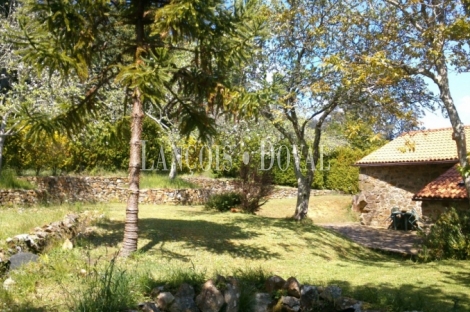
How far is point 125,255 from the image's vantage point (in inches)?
344

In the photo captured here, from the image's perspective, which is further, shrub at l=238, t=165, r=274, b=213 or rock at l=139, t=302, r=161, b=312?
shrub at l=238, t=165, r=274, b=213

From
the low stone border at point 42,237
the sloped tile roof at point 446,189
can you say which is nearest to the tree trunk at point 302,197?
the sloped tile roof at point 446,189

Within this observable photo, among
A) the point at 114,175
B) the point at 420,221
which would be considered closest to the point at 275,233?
the point at 420,221

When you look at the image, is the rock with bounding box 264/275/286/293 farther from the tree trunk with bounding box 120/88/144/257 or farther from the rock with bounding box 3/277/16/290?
the tree trunk with bounding box 120/88/144/257

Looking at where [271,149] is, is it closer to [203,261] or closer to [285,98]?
[285,98]

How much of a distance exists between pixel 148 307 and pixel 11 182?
48.1ft

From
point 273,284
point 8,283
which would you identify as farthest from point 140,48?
point 273,284

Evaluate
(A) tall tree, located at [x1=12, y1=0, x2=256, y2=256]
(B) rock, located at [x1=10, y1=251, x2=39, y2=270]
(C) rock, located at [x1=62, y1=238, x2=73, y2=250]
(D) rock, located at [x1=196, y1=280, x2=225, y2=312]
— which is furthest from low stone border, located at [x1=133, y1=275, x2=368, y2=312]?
(A) tall tree, located at [x1=12, y1=0, x2=256, y2=256]

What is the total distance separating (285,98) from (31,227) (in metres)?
7.79

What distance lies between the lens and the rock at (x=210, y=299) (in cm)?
482

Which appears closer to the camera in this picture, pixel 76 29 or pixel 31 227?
pixel 76 29

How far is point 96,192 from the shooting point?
67.4 feet

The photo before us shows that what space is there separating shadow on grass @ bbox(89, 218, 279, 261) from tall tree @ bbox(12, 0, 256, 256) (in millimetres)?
1031

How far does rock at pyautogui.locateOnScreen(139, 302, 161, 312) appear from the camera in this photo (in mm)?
4594
